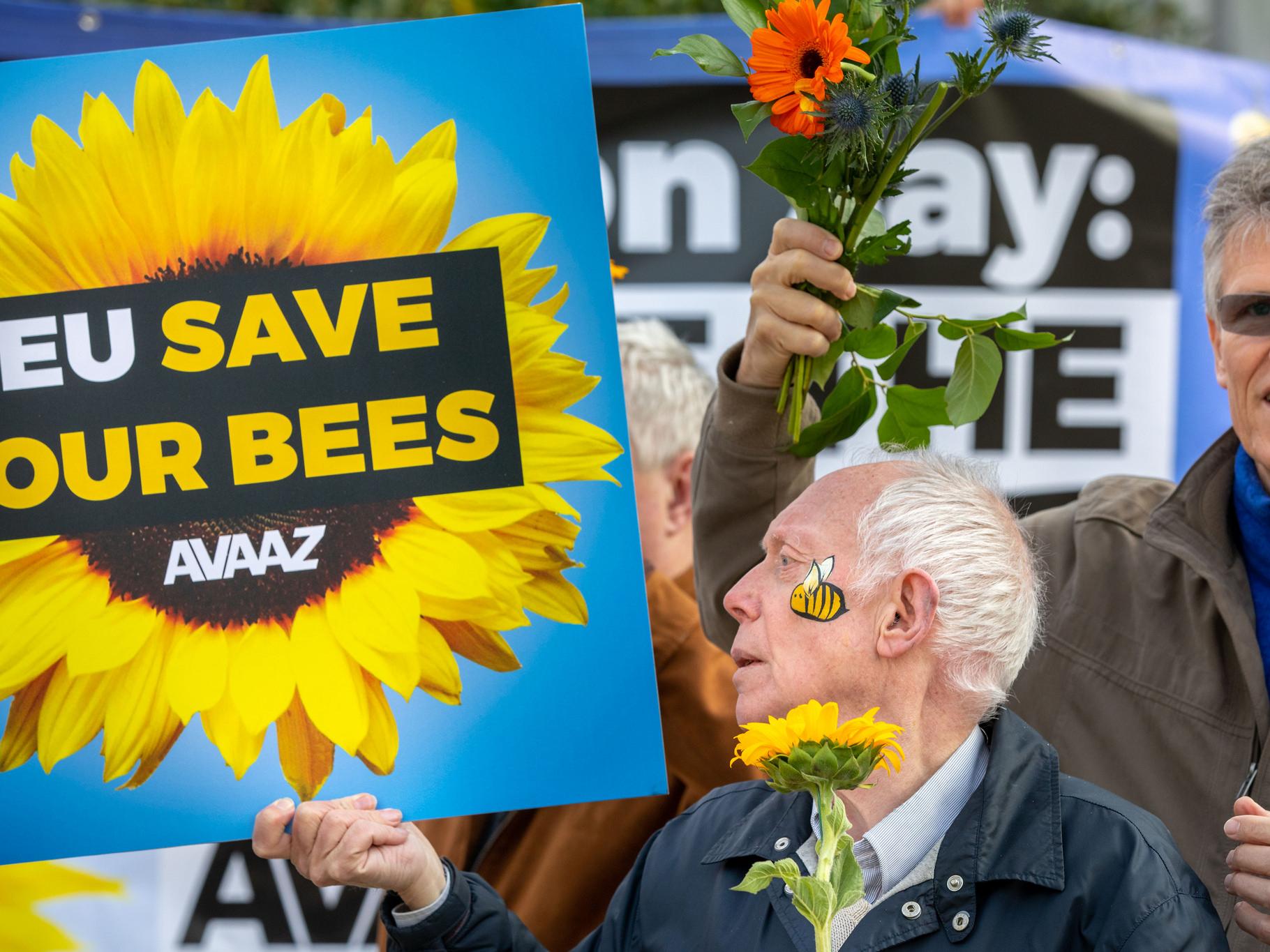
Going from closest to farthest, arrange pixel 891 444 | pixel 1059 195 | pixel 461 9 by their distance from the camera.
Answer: pixel 891 444 < pixel 1059 195 < pixel 461 9

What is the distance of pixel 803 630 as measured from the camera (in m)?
1.95

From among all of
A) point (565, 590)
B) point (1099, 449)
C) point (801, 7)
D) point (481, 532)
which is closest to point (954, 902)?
point (565, 590)

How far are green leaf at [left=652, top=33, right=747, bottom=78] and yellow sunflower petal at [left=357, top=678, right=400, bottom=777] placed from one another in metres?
0.97

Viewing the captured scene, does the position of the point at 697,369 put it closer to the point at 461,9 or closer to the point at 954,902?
the point at 954,902

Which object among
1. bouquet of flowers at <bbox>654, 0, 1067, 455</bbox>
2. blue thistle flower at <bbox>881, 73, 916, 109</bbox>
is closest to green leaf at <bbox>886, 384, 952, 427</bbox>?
bouquet of flowers at <bbox>654, 0, 1067, 455</bbox>

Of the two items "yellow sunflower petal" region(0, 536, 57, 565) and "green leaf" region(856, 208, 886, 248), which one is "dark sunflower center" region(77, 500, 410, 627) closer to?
"yellow sunflower petal" region(0, 536, 57, 565)

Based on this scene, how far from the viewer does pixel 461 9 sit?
5.64m

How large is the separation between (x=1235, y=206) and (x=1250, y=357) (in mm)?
251

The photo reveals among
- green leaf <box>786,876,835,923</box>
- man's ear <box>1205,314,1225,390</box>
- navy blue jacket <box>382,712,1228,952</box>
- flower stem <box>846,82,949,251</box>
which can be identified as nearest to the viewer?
green leaf <box>786,876,835,923</box>

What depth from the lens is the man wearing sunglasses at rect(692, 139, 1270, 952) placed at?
218cm

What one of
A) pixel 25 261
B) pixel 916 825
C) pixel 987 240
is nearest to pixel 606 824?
pixel 916 825

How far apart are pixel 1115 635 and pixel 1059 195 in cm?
179

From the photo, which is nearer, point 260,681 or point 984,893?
point 984,893

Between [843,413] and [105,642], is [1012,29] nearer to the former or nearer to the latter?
[843,413]
